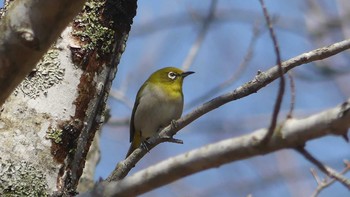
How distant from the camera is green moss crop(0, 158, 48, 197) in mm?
2416

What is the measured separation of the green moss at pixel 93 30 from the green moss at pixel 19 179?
582 millimetres

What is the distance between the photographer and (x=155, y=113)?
20.1 feet

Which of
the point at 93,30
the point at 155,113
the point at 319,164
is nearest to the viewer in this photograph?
the point at 319,164

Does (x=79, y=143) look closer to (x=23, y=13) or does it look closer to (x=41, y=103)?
(x=41, y=103)

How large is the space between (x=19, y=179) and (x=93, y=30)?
720mm

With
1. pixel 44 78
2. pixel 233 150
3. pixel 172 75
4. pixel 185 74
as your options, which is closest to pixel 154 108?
pixel 185 74

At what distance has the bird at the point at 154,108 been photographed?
6.12 meters

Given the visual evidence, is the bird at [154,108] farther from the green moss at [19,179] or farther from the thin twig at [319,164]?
the thin twig at [319,164]

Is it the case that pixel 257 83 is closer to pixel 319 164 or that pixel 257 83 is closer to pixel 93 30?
pixel 319 164

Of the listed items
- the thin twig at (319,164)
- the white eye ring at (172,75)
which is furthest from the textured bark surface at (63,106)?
the white eye ring at (172,75)

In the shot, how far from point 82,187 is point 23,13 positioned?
302 cm

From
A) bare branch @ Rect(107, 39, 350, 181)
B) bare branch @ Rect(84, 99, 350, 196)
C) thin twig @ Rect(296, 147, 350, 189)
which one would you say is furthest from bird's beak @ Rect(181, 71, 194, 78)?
thin twig @ Rect(296, 147, 350, 189)

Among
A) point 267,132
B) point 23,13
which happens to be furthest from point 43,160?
point 267,132

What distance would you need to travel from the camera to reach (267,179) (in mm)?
7633
